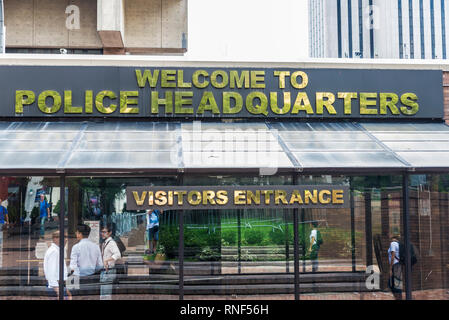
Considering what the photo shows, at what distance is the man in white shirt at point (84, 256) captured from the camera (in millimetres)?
9977

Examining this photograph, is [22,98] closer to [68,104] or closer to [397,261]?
[68,104]

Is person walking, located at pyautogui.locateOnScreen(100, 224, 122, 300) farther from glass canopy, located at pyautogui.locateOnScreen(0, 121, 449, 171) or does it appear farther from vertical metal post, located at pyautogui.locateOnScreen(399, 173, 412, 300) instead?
vertical metal post, located at pyautogui.locateOnScreen(399, 173, 412, 300)

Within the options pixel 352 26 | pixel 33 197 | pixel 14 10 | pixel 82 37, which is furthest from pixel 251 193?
pixel 352 26

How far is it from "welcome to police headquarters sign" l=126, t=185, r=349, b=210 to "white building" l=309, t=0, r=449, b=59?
89947 mm

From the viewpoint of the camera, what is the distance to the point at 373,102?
11375 mm

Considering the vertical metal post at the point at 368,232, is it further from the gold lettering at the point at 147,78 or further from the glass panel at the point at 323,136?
the gold lettering at the point at 147,78

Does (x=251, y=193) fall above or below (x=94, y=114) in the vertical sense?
below

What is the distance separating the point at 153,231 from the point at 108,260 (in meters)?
1.17

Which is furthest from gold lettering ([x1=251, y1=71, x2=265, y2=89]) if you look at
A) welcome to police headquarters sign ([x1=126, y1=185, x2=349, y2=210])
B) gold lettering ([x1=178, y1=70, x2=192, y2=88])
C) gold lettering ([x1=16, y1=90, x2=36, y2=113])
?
gold lettering ([x1=16, y1=90, x2=36, y2=113])

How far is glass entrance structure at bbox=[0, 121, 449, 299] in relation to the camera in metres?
9.26

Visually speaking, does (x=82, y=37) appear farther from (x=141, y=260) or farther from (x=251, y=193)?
(x=251, y=193)

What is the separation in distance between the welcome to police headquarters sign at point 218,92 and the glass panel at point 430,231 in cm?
193

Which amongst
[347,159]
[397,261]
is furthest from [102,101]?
[397,261]

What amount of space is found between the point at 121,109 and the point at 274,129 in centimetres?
368
